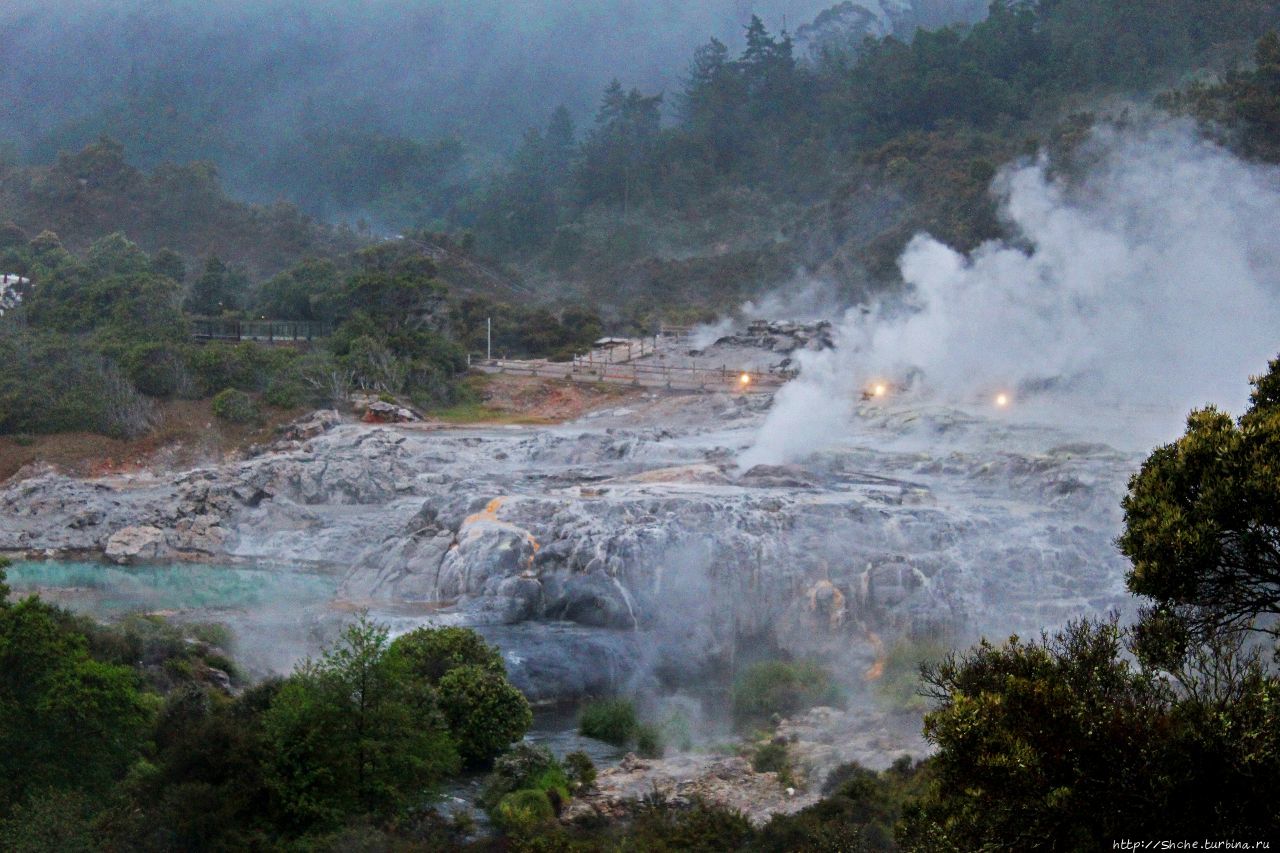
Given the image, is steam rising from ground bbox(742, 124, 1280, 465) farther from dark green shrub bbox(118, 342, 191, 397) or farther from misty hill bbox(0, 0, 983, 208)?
misty hill bbox(0, 0, 983, 208)

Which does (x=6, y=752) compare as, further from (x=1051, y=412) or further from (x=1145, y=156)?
(x=1145, y=156)

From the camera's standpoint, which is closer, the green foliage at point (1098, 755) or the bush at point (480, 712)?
the green foliage at point (1098, 755)

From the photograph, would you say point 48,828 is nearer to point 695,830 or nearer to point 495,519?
point 695,830

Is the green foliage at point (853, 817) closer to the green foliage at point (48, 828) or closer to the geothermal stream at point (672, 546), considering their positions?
the geothermal stream at point (672, 546)

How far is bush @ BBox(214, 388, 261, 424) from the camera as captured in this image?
129 ft

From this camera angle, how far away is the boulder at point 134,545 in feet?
97.3

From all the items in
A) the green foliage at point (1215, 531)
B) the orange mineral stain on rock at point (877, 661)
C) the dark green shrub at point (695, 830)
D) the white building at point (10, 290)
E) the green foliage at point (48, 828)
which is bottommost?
the dark green shrub at point (695, 830)

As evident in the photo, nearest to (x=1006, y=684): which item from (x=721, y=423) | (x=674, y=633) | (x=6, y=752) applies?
(x=6, y=752)

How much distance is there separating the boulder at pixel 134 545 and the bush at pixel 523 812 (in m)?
18.0

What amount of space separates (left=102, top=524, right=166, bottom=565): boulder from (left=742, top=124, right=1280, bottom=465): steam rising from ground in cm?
1434

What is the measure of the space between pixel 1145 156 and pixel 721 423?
68.9 ft

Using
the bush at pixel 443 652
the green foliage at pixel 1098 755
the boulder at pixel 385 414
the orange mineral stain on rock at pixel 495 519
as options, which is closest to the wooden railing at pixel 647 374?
the boulder at pixel 385 414

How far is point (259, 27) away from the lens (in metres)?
129

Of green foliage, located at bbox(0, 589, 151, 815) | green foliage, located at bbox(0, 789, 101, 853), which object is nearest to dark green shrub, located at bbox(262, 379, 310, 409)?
green foliage, located at bbox(0, 589, 151, 815)
